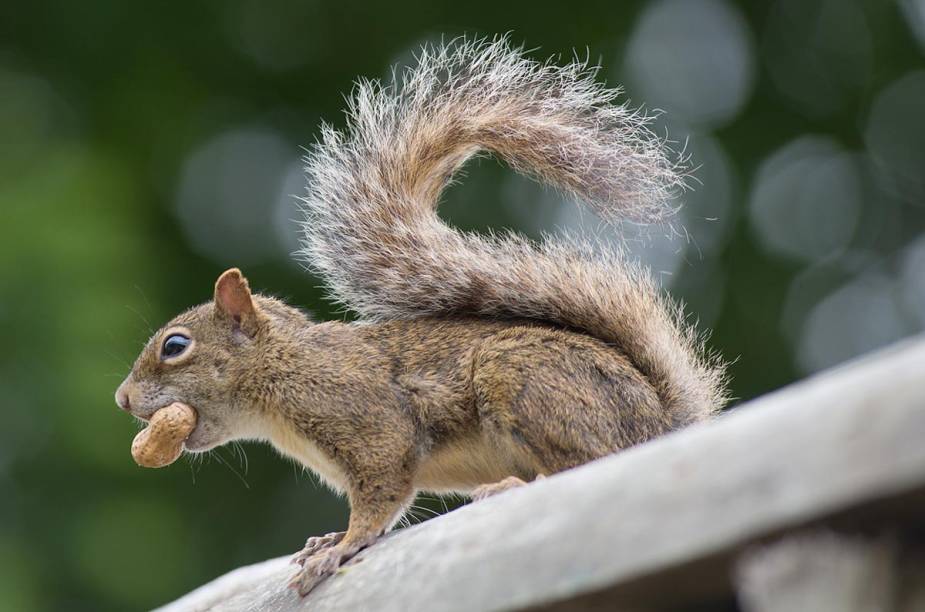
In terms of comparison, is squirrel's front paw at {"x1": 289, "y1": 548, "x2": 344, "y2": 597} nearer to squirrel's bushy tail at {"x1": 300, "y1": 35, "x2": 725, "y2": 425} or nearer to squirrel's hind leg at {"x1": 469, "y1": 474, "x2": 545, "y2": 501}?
squirrel's hind leg at {"x1": 469, "y1": 474, "x2": 545, "y2": 501}

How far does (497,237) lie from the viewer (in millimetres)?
2475

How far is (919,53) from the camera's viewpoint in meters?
5.54

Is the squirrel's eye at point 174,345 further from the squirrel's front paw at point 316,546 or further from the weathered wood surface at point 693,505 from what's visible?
the weathered wood surface at point 693,505

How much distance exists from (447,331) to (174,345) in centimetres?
52

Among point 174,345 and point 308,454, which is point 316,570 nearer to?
point 308,454

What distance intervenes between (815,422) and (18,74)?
471cm

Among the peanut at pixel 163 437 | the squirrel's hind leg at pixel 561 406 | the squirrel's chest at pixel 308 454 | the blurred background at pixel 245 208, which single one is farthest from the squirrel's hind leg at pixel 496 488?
the blurred background at pixel 245 208

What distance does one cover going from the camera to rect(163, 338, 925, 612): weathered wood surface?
3.51 ft

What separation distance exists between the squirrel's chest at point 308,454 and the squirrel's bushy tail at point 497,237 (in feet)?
0.87

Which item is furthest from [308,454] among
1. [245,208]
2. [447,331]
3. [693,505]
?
[245,208]

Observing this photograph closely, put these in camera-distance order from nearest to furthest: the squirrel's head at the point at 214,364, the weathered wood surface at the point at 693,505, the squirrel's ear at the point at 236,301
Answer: the weathered wood surface at the point at 693,505 → the squirrel's head at the point at 214,364 → the squirrel's ear at the point at 236,301

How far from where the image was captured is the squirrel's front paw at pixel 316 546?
213 cm

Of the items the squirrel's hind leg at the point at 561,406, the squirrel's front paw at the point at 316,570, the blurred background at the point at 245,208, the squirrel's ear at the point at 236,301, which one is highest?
the blurred background at the point at 245,208

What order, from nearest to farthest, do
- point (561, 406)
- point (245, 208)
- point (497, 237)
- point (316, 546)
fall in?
point (561, 406)
point (316, 546)
point (497, 237)
point (245, 208)
